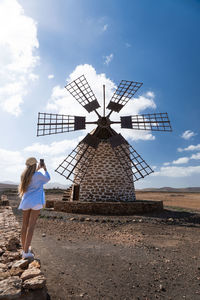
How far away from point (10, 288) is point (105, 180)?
33.0ft

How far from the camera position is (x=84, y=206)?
1016 cm

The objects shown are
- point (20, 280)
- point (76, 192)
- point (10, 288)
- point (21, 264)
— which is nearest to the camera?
point (10, 288)

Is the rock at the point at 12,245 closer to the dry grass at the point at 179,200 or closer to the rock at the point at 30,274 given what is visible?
the rock at the point at 30,274

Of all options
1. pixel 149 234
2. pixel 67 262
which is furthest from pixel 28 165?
pixel 149 234

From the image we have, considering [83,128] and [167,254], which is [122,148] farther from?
[167,254]

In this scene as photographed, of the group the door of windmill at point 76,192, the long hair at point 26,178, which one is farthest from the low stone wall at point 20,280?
the door of windmill at point 76,192

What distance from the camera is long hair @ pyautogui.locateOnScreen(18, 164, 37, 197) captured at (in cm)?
312

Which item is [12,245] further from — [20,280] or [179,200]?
[179,200]

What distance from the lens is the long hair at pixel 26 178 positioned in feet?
10.2

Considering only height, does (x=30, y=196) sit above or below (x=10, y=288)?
above

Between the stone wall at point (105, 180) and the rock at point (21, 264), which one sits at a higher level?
the stone wall at point (105, 180)

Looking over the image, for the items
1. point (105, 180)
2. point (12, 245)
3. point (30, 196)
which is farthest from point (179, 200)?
A: point (30, 196)

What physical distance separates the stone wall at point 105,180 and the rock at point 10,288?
9772 millimetres

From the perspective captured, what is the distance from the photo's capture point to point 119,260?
155 inches
